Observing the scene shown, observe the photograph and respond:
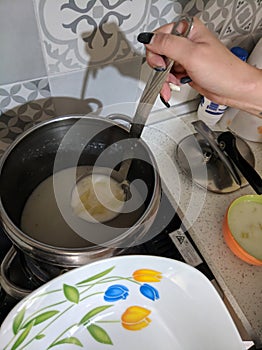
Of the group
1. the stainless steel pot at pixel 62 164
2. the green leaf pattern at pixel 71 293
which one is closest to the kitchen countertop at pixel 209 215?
the stainless steel pot at pixel 62 164

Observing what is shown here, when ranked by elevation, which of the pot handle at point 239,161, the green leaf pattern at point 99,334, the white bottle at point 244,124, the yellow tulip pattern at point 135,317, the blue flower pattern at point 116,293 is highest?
the white bottle at point 244,124

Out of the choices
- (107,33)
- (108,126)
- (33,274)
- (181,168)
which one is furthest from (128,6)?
(33,274)

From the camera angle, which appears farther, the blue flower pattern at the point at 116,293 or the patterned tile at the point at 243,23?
the patterned tile at the point at 243,23

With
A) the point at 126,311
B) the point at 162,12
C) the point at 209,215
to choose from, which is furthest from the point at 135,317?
the point at 162,12

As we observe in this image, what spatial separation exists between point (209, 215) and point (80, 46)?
341 millimetres

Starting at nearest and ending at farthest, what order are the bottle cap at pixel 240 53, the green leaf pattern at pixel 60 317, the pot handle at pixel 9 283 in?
the green leaf pattern at pixel 60 317 < the pot handle at pixel 9 283 < the bottle cap at pixel 240 53

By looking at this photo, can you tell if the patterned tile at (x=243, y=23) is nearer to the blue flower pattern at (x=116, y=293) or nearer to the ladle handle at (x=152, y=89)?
the ladle handle at (x=152, y=89)

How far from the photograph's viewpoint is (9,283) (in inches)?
21.7

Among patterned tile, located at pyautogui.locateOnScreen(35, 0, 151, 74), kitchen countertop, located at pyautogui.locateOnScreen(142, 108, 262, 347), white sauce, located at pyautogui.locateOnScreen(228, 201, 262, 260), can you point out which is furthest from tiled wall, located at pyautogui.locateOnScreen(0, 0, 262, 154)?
white sauce, located at pyautogui.locateOnScreen(228, 201, 262, 260)

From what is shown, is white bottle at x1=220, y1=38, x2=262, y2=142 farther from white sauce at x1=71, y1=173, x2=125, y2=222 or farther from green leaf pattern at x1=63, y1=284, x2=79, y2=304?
green leaf pattern at x1=63, y1=284, x2=79, y2=304

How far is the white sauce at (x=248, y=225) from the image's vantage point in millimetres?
606

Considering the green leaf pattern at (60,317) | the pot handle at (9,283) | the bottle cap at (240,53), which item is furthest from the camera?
the bottle cap at (240,53)

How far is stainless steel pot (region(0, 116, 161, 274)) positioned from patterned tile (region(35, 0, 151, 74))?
3.5 inches

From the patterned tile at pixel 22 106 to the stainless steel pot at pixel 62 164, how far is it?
69mm
